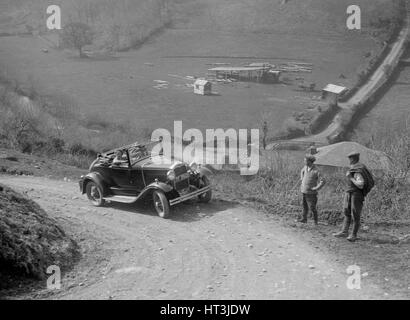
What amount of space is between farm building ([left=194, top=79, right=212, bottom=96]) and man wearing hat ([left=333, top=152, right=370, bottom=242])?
99.9 feet

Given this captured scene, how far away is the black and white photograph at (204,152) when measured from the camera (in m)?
8.40

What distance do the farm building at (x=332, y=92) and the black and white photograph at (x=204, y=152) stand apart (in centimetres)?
12

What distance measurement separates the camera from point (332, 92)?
38875 mm

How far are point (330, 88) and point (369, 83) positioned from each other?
3.98 m

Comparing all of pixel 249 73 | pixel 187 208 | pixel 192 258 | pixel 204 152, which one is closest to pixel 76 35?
pixel 249 73

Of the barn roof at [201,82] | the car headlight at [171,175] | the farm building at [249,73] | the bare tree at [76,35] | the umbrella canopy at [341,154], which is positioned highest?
the bare tree at [76,35]

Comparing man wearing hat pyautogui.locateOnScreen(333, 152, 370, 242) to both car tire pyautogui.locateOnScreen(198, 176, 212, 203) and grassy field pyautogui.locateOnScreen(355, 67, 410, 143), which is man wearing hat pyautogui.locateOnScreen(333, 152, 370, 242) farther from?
grassy field pyautogui.locateOnScreen(355, 67, 410, 143)

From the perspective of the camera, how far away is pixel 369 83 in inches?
1613

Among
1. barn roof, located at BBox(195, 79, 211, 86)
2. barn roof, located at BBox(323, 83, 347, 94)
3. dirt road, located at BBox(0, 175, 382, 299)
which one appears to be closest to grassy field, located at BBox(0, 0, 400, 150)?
barn roof, located at BBox(195, 79, 211, 86)

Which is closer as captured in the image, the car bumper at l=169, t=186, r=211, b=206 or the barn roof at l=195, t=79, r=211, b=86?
the car bumper at l=169, t=186, r=211, b=206

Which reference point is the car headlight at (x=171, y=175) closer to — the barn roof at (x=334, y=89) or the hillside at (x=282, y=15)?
the barn roof at (x=334, y=89)

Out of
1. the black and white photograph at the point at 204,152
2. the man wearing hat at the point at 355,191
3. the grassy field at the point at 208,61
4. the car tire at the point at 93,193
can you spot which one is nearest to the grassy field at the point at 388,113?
the black and white photograph at the point at 204,152

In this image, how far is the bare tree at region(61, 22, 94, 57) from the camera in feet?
148

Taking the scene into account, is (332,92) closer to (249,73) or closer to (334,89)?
(334,89)
